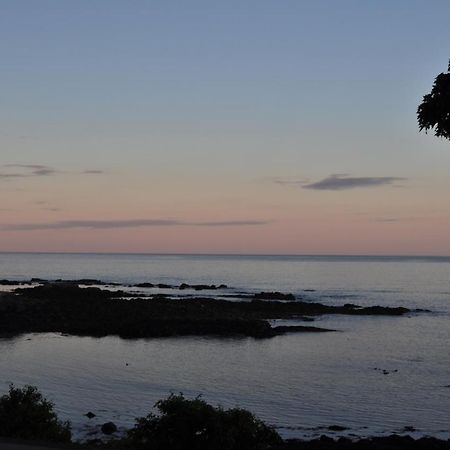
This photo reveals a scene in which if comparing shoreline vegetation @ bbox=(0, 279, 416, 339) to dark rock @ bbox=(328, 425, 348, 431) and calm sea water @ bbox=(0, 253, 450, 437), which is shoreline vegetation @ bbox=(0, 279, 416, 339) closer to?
calm sea water @ bbox=(0, 253, 450, 437)

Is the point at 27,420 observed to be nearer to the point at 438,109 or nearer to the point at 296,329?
the point at 438,109

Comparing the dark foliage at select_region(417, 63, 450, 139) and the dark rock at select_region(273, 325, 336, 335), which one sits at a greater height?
the dark foliage at select_region(417, 63, 450, 139)

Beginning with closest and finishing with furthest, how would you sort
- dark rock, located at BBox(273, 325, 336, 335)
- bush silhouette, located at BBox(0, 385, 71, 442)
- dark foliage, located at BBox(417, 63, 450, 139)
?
dark foliage, located at BBox(417, 63, 450, 139) < bush silhouette, located at BBox(0, 385, 71, 442) < dark rock, located at BBox(273, 325, 336, 335)

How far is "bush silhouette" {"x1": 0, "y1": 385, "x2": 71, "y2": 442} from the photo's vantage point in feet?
53.2

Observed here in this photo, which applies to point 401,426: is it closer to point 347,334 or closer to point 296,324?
point 347,334

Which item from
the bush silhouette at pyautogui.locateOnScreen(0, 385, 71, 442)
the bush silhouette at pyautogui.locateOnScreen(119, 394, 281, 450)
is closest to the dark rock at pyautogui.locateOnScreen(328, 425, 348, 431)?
the bush silhouette at pyautogui.locateOnScreen(119, 394, 281, 450)

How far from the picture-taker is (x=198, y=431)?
554 inches

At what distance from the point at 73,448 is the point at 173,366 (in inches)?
1126

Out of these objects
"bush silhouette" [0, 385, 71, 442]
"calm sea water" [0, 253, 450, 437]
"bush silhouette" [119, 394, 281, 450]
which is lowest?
"calm sea water" [0, 253, 450, 437]

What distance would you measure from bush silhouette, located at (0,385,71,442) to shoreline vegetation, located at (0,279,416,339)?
3396 cm

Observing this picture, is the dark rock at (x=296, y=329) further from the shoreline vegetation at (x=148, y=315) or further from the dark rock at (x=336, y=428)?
the dark rock at (x=336, y=428)

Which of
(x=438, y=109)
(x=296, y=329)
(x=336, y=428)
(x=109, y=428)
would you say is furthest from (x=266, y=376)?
(x=438, y=109)

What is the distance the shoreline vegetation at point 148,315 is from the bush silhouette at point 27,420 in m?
34.0

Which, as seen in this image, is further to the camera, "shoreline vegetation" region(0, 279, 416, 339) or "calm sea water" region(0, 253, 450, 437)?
"shoreline vegetation" region(0, 279, 416, 339)
